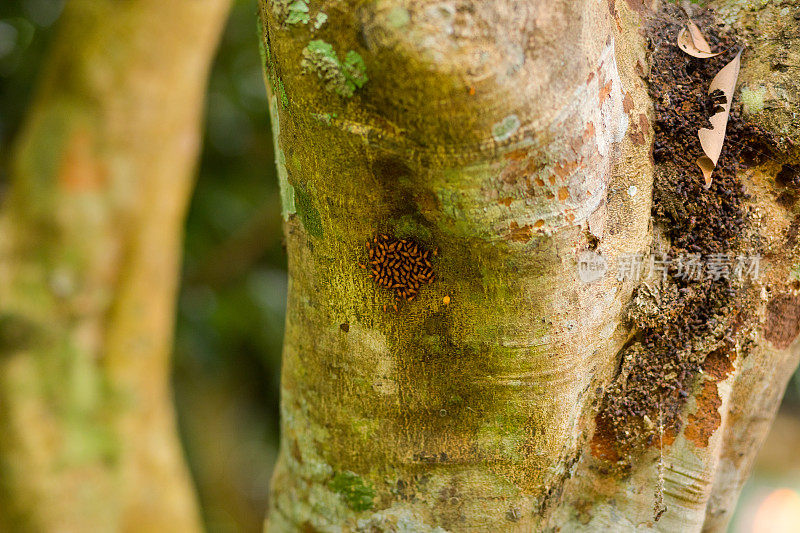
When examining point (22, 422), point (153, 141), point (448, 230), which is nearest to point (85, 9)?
point (153, 141)

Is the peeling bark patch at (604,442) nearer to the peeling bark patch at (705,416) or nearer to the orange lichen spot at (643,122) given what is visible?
the peeling bark patch at (705,416)

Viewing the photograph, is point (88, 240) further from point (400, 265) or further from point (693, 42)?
point (693, 42)

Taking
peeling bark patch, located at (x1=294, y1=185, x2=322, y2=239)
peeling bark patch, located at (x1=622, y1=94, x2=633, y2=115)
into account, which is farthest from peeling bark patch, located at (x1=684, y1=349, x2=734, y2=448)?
peeling bark patch, located at (x1=294, y1=185, x2=322, y2=239)

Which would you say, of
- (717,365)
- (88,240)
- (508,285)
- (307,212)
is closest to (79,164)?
(88,240)

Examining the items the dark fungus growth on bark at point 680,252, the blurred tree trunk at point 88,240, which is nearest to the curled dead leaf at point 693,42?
the dark fungus growth on bark at point 680,252

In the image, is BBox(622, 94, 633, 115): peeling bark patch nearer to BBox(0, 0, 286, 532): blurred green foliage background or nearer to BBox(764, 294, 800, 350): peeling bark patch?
BBox(764, 294, 800, 350): peeling bark patch

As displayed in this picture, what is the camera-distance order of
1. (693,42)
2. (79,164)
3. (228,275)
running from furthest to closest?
(228,275)
(79,164)
(693,42)
